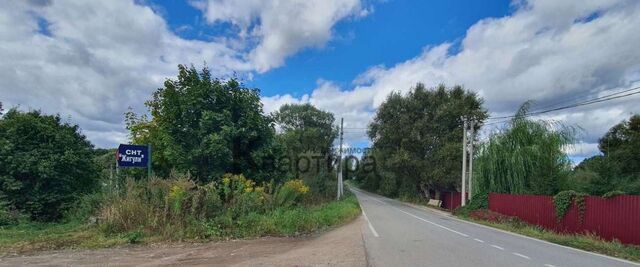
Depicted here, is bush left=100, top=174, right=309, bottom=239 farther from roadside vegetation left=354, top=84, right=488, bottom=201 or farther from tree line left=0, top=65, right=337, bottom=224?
roadside vegetation left=354, top=84, right=488, bottom=201

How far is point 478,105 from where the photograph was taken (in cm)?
4494

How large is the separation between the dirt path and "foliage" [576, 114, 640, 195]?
20.6 meters

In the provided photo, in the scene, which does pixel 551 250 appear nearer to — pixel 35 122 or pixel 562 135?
pixel 562 135

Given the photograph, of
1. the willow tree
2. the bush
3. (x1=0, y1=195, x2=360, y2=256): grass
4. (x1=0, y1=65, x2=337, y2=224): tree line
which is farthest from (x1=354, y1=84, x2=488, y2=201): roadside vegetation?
the bush

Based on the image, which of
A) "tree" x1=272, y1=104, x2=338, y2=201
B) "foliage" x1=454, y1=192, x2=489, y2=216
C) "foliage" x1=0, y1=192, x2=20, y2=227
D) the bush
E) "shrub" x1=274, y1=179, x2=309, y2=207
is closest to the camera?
the bush

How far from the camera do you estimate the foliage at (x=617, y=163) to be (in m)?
26.0

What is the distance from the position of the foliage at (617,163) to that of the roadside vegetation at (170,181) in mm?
15377

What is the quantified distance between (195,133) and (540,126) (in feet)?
72.2

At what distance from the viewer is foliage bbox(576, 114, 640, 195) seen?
26.0 metres

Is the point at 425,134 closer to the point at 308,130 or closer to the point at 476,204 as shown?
the point at 476,204

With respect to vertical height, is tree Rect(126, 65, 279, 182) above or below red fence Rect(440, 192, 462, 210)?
above

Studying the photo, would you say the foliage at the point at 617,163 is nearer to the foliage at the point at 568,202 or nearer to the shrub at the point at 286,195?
the foliage at the point at 568,202

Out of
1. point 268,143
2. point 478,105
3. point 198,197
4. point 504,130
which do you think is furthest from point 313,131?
point 198,197

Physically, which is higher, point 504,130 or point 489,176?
point 504,130
